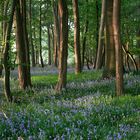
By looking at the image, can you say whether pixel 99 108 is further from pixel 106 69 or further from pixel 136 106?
pixel 106 69

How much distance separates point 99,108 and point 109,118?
0.78m

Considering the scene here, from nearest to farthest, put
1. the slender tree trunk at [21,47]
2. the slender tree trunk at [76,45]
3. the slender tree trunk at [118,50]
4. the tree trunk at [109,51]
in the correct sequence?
the slender tree trunk at [118,50] → the slender tree trunk at [21,47] → the tree trunk at [109,51] → the slender tree trunk at [76,45]

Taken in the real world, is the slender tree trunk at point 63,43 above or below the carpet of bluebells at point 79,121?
above

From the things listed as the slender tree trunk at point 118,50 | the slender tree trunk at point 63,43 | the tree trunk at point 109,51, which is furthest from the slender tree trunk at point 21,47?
the slender tree trunk at point 118,50

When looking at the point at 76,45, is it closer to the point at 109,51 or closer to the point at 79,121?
the point at 109,51

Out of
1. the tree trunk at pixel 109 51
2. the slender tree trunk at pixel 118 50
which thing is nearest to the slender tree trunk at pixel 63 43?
the slender tree trunk at pixel 118 50

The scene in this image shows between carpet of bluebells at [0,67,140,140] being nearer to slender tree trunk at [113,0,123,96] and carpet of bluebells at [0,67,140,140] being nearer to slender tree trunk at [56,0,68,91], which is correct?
slender tree trunk at [113,0,123,96]

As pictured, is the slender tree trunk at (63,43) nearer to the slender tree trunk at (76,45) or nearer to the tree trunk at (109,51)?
the tree trunk at (109,51)

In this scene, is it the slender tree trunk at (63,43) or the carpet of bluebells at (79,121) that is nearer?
the carpet of bluebells at (79,121)

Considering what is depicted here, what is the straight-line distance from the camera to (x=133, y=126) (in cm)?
720

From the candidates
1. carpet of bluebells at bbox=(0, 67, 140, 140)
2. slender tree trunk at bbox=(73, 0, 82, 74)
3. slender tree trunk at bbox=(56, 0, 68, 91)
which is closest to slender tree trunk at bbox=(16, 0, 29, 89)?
slender tree trunk at bbox=(56, 0, 68, 91)

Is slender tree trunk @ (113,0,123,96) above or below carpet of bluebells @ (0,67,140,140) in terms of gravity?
above

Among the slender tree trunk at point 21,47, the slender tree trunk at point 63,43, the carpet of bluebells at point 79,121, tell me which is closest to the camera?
the carpet of bluebells at point 79,121

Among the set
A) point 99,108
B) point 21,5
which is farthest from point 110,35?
point 99,108
